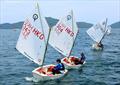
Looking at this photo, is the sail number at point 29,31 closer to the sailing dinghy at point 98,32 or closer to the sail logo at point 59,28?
the sail logo at point 59,28

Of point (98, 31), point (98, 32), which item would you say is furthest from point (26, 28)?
point (98, 31)

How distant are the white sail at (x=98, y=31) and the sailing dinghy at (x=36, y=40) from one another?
4654 cm

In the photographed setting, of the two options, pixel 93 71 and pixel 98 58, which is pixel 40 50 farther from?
pixel 98 58

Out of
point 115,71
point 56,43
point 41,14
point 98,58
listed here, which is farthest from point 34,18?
point 98,58

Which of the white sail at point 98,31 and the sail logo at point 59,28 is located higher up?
the sail logo at point 59,28

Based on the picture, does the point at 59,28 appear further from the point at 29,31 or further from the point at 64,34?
the point at 29,31

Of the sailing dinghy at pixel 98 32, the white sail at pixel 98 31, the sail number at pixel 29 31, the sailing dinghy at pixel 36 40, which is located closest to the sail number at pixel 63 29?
the sailing dinghy at pixel 36 40

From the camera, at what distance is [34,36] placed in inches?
1702

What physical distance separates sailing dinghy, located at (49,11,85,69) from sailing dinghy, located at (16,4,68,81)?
456 inches

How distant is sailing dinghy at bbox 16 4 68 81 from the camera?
1667 inches

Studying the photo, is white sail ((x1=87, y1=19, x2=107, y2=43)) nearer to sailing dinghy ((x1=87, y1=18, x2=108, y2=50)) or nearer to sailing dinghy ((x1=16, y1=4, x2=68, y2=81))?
sailing dinghy ((x1=87, y1=18, x2=108, y2=50))

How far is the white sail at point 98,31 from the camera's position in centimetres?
8971

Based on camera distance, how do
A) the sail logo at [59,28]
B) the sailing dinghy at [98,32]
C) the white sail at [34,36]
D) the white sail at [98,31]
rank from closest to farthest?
the white sail at [34,36]
the sail logo at [59,28]
the sailing dinghy at [98,32]
the white sail at [98,31]

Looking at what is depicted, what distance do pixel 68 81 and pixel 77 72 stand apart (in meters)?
7.11
